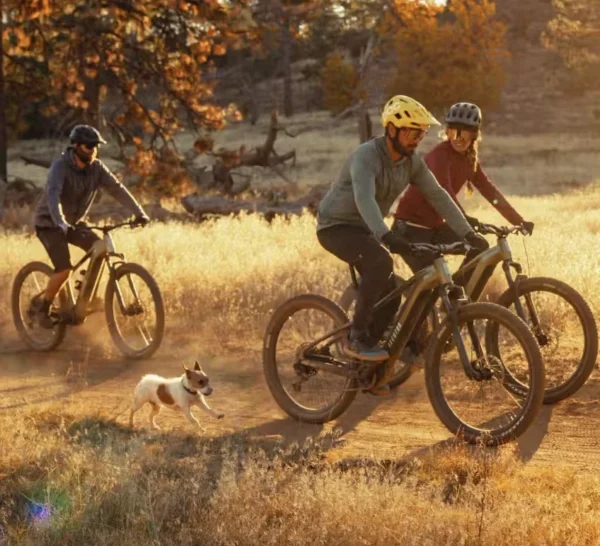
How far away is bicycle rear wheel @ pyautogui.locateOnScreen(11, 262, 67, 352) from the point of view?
35.5ft

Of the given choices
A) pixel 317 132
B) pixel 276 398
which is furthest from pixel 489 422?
pixel 317 132

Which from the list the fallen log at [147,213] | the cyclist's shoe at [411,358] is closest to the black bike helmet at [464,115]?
the cyclist's shoe at [411,358]

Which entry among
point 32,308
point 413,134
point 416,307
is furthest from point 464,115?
point 32,308

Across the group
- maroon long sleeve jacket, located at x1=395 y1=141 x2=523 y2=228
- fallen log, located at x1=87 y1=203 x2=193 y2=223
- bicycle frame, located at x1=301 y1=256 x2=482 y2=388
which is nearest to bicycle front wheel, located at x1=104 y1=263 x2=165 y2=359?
maroon long sleeve jacket, located at x1=395 y1=141 x2=523 y2=228

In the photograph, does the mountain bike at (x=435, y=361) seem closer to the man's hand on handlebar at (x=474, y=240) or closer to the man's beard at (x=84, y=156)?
the man's hand on handlebar at (x=474, y=240)

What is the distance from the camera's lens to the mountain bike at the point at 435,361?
21.7ft

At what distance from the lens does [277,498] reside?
5.49 m

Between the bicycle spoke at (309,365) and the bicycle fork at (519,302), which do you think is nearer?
the bicycle fork at (519,302)

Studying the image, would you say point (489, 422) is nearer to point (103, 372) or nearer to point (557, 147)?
point (103, 372)

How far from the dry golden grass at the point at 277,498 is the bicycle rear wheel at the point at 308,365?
2.88ft

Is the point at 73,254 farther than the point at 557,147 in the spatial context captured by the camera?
No

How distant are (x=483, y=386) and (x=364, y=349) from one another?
2.73 feet

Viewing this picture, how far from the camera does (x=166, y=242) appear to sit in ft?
49.7

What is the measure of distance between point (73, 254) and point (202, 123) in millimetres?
4104
